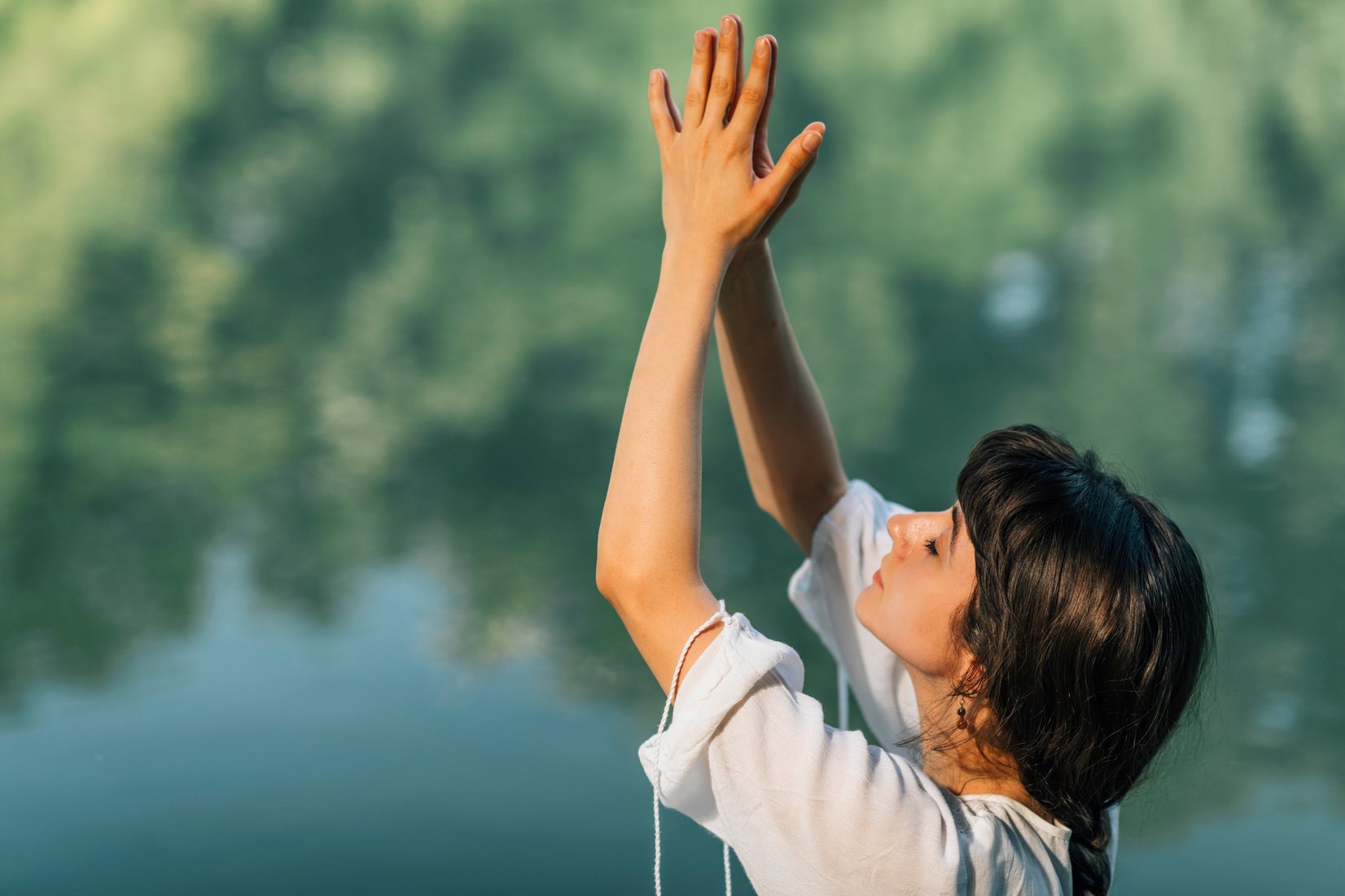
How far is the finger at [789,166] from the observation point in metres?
0.52

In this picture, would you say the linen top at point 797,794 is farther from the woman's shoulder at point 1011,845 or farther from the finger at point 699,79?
the finger at point 699,79

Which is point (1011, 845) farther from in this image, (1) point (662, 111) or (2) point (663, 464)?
(1) point (662, 111)

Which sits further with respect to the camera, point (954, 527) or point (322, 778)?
point (322, 778)

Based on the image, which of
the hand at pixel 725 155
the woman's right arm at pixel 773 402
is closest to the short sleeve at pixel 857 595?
the woman's right arm at pixel 773 402

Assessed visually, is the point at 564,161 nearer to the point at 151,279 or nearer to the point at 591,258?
the point at 591,258

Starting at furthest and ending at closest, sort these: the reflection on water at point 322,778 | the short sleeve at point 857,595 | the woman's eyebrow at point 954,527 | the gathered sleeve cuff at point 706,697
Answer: the reflection on water at point 322,778 < the short sleeve at point 857,595 < the woman's eyebrow at point 954,527 < the gathered sleeve cuff at point 706,697

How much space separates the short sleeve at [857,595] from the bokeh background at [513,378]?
41 centimetres

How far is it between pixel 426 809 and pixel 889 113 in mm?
1436

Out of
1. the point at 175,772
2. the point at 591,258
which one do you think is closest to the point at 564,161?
the point at 591,258

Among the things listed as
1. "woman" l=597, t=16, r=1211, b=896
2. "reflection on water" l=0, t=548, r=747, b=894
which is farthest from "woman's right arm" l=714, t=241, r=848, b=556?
"reflection on water" l=0, t=548, r=747, b=894

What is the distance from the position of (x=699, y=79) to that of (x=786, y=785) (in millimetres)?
300

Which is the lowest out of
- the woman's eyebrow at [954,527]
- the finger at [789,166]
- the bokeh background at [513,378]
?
the woman's eyebrow at [954,527]

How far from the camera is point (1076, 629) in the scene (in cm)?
55

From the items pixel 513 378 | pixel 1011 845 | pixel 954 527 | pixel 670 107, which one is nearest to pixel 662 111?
pixel 670 107
